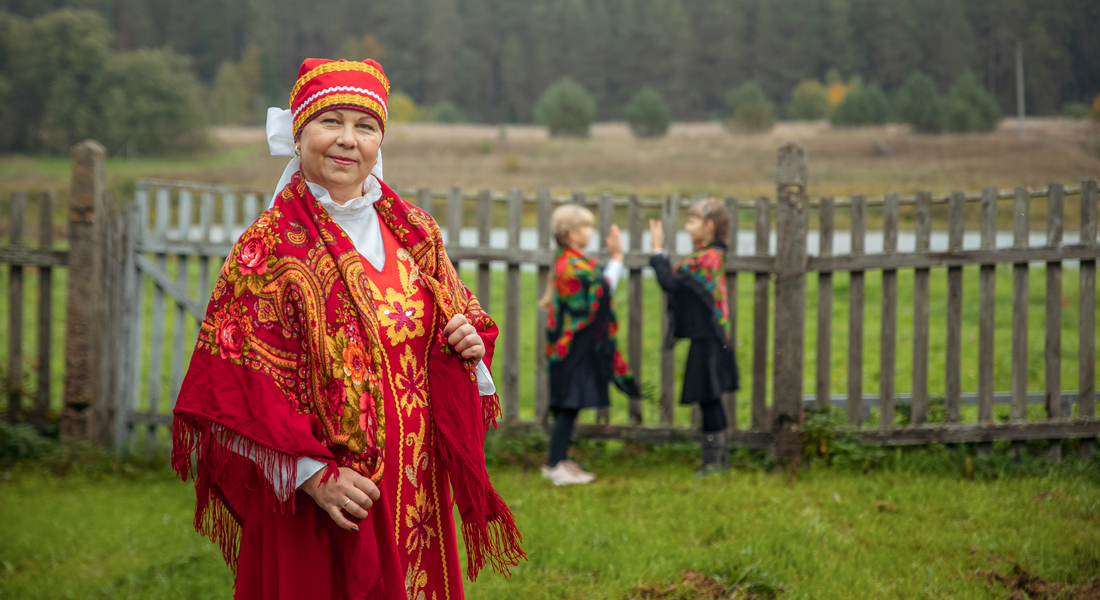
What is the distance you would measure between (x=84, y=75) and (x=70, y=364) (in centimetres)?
4343

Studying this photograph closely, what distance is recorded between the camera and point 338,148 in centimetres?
192

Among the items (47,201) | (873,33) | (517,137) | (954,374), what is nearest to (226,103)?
(517,137)

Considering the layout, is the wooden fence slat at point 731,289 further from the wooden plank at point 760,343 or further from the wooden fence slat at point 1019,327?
the wooden fence slat at point 1019,327

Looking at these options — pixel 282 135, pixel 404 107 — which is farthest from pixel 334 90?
pixel 404 107

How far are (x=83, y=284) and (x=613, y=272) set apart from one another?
12.2ft

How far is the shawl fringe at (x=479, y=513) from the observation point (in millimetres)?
2033

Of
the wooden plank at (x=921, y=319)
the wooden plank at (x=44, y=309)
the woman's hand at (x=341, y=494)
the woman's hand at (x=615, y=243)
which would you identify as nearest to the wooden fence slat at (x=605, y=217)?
the woman's hand at (x=615, y=243)

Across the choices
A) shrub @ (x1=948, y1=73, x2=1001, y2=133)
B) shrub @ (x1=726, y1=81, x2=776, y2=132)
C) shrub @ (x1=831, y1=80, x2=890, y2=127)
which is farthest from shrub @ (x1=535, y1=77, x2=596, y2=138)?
shrub @ (x1=948, y1=73, x2=1001, y2=133)

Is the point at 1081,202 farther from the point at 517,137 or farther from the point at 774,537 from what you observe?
the point at 517,137

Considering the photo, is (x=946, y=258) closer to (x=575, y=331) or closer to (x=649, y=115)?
(x=575, y=331)

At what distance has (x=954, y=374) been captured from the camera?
4.94 m

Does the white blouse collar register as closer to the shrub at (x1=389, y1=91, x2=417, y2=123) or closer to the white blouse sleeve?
the white blouse sleeve

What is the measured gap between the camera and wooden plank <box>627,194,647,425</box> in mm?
5234

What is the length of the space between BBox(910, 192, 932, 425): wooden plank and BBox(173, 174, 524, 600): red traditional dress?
12.7 feet
